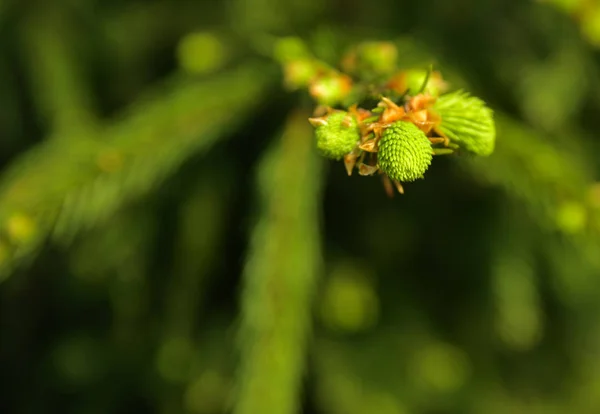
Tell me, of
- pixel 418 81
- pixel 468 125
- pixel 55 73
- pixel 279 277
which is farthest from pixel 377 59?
pixel 55 73

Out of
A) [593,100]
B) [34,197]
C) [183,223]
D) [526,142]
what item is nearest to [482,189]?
[593,100]

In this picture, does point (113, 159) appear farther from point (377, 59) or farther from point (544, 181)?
point (544, 181)

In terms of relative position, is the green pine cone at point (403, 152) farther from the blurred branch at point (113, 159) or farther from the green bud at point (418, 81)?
the blurred branch at point (113, 159)

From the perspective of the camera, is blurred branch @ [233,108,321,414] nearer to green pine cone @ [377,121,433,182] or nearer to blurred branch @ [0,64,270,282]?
blurred branch @ [0,64,270,282]

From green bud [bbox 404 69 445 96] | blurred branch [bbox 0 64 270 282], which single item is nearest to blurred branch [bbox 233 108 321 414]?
blurred branch [bbox 0 64 270 282]

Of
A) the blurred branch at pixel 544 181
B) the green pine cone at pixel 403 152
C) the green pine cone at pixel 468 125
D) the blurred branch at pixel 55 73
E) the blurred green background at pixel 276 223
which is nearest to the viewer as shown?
the green pine cone at pixel 403 152

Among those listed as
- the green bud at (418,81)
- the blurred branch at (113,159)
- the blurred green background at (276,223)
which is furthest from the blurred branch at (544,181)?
the blurred branch at (113,159)

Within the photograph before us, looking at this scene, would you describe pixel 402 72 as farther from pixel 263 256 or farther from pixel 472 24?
pixel 472 24
